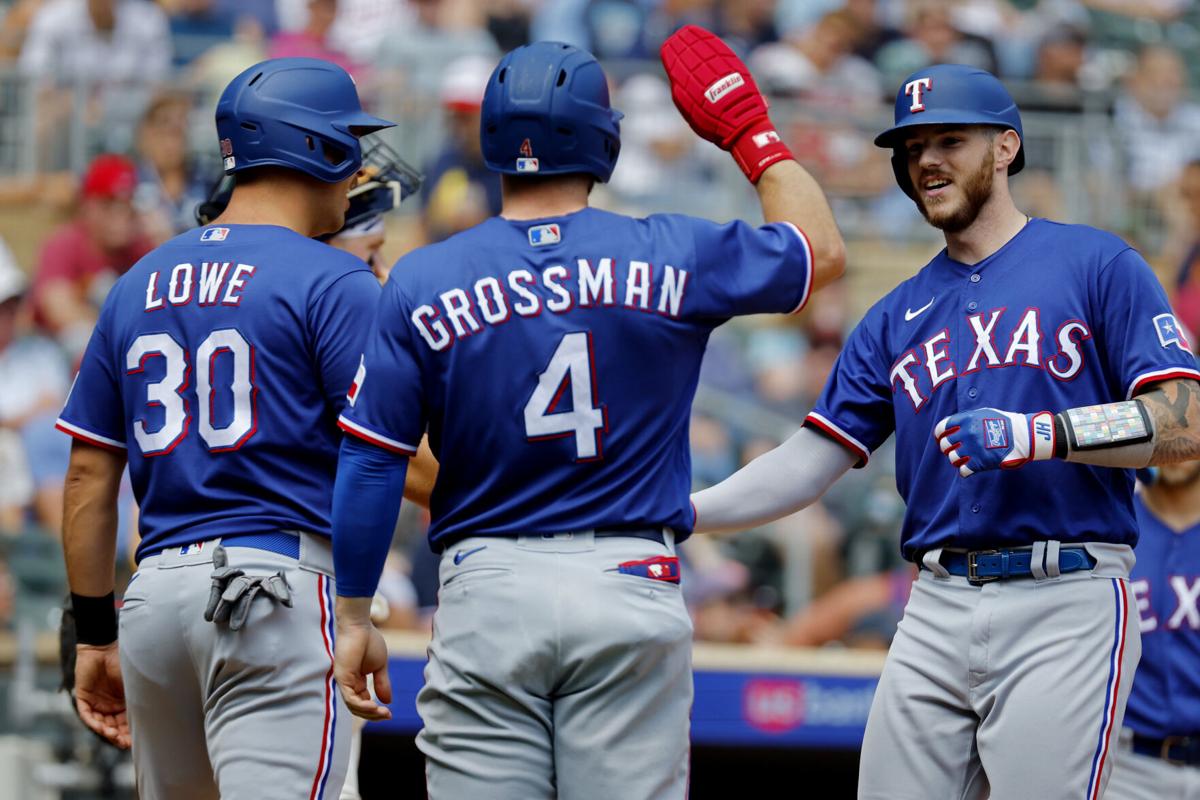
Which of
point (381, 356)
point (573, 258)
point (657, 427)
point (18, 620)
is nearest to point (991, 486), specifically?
point (657, 427)

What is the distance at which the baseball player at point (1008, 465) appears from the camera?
12.1ft

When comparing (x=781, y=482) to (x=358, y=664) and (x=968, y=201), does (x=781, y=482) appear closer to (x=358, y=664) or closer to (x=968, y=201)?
(x=968, y=201)

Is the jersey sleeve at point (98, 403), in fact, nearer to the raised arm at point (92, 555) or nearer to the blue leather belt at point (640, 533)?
the raised arm at point (92, 555)

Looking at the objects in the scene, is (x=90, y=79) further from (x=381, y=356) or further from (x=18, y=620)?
(x=381, y=356)

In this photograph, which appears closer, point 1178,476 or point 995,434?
point 995,434

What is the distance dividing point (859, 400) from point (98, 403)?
5.98 ft


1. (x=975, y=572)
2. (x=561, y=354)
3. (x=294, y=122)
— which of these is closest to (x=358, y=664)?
(x=561, y=354)

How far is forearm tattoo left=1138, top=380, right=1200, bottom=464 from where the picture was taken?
3.66 metres

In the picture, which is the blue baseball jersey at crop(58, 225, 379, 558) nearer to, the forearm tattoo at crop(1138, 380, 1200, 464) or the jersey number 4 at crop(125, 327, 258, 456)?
the jersey number 4 at crop(125, 327, 258, 456)

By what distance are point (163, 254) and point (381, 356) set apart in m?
0.72

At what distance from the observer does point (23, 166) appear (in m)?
10.8

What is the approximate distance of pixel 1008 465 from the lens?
3.61m

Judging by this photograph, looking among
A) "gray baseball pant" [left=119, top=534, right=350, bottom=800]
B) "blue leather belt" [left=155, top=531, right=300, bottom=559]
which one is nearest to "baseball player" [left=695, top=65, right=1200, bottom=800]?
"gray baseball pant" [left=119, top=534, right=350, bottom=800]

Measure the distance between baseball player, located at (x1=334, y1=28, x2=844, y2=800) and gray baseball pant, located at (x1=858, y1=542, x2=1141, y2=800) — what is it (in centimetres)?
64
